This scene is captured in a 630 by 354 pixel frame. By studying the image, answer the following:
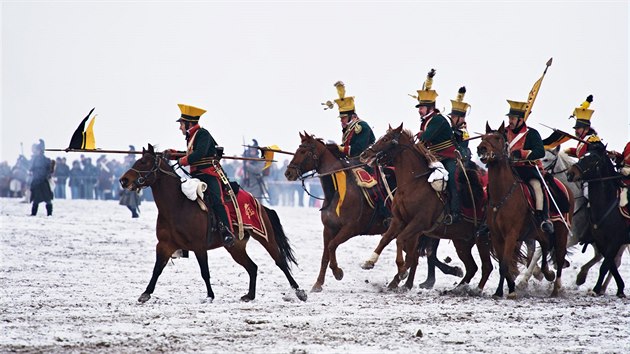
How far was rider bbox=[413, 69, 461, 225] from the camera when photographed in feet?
56.4

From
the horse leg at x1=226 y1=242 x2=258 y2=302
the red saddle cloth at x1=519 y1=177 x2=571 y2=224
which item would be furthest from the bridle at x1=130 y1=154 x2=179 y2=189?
the red saddle cloth at x1=519 y1=177 x2=571 y2=224

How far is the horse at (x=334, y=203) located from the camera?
59.1 ft

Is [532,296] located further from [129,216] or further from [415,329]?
[129,216]

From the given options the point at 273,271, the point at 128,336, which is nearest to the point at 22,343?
the point at 128,336

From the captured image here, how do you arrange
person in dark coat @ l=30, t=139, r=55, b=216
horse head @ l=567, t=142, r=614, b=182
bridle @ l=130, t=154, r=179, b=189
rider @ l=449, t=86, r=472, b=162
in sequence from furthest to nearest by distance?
1. person in dark coat @ l=30, t=139, r=55, b=216
2. rider @ l=449, t=86, r=472, b=162
3. horse head @ l=567, t=142, r=614, b=182
4. bridle @ l=130, t=154, r=179, b=189

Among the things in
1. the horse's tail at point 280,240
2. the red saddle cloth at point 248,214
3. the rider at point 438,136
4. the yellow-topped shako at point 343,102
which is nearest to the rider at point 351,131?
the yellow-topped shako at point 343,102

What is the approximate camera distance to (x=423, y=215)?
16922 mm

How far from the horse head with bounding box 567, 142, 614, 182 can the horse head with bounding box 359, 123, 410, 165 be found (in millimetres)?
2515

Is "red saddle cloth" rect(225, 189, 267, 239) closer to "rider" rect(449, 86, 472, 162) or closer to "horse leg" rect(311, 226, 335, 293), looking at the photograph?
"horse leg" rect(311, 226, 335, 293)

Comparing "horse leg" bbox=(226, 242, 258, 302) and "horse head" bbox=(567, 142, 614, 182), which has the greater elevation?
"horse head" bbox=(567, 142, 614, 182)

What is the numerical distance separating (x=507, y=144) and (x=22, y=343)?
7.44 metres

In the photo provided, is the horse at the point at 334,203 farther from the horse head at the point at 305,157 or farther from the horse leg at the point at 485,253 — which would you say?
the horse leg at the point at 485,253

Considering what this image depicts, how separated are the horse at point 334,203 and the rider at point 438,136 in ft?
4.56

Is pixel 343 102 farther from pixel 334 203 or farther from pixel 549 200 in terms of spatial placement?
pixel 549 200
